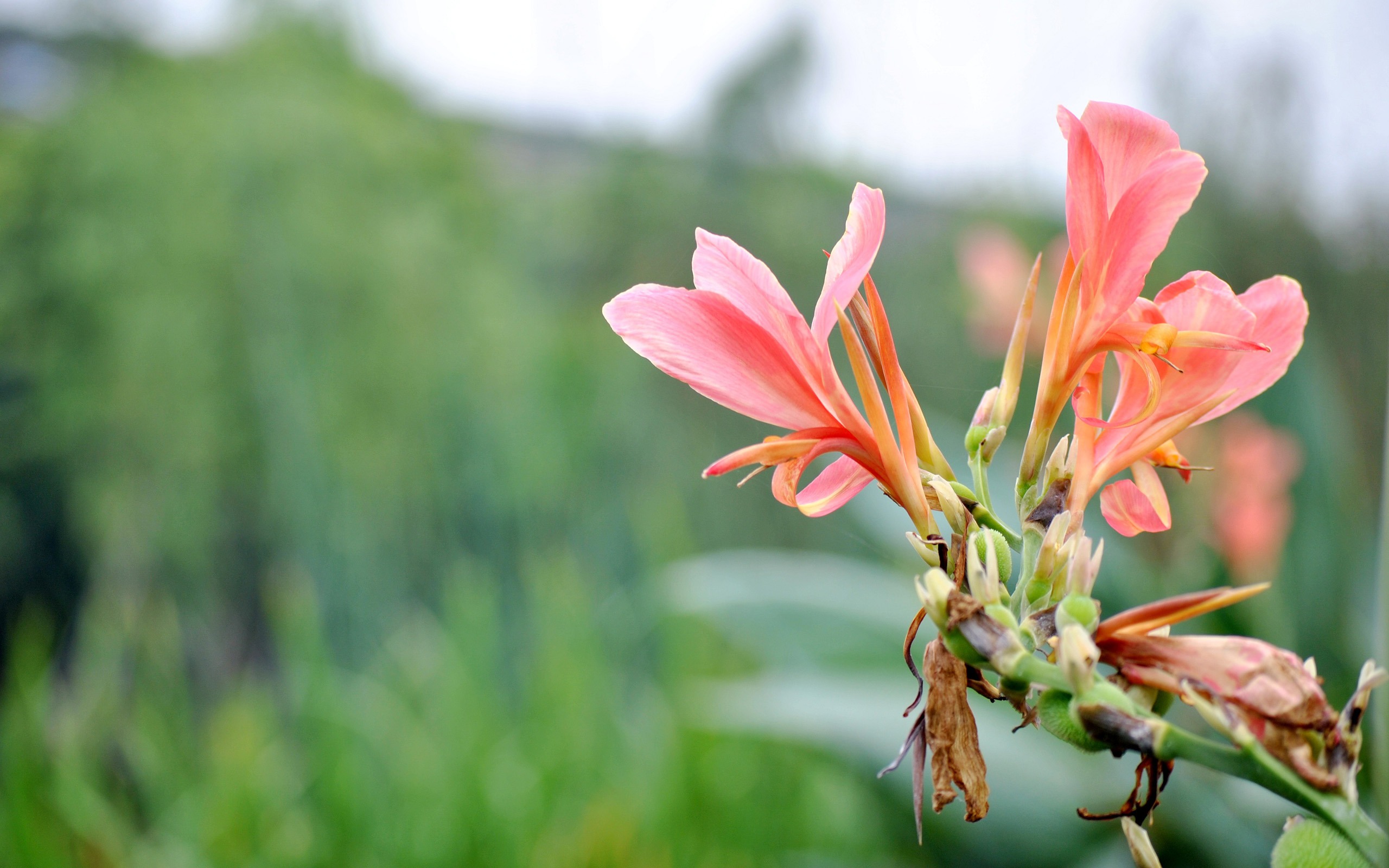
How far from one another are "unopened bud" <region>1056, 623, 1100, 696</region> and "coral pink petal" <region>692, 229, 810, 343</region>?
2.5 inches

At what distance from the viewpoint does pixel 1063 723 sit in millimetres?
116

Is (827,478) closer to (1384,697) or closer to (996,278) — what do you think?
(1384,697)

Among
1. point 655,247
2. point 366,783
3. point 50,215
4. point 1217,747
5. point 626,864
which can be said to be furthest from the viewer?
point 655,247

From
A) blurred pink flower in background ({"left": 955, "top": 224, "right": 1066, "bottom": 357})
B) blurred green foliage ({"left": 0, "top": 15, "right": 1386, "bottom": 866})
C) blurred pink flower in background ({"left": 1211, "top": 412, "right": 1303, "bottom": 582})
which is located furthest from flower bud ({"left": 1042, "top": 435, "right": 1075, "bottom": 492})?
blurred pink flower in background ({"left": 1211, "top": 412, "right": 1303, "bottom": 582})

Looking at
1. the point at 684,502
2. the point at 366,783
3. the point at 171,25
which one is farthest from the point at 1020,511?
the point at 171,25

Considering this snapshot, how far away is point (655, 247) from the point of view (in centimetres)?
175

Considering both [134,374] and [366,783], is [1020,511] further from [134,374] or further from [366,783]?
[134,374]

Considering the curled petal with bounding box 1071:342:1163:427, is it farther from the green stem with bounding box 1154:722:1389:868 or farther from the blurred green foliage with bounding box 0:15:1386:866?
the blurred green foliage with bounding box 0:15:1386:866

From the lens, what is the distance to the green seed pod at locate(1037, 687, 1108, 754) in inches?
4.5

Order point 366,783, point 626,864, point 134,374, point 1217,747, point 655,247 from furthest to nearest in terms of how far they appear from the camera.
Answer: point 655,247 → point 134,374 → point 366,783 → point 626,864 → point 1217,747

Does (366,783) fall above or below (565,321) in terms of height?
below

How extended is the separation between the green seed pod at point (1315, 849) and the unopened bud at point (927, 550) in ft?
0.19

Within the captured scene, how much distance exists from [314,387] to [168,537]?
378 millimetres

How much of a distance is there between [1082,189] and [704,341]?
0.07m
